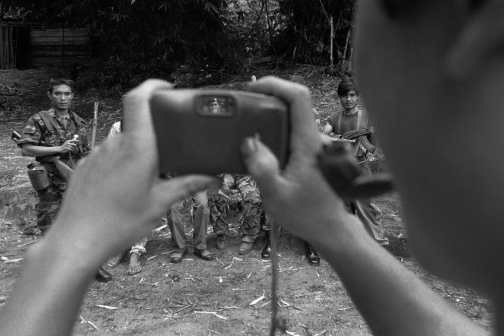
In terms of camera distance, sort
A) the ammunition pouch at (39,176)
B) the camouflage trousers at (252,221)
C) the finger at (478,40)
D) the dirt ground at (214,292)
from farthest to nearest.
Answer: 1. the camouflage trousers at (252,221)
2. the ammunition pouch at (39,176)
3. the dirt ground at (214,292)
4. the finger at (478,40)

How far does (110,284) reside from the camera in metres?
5.14

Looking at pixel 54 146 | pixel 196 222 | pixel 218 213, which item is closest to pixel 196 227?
pixel 196 222

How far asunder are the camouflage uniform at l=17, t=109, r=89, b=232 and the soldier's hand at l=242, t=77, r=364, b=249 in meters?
4.73

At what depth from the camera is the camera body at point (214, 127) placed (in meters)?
1.09

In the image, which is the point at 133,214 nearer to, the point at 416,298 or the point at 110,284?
the point at 416,298

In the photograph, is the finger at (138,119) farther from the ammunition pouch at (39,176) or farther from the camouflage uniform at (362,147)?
the ammunition pouch at (39,176)

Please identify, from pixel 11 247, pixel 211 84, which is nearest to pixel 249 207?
pixel 11 247

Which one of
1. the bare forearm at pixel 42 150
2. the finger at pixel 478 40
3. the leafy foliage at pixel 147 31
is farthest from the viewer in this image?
the leafy foliage at pixel 147 31

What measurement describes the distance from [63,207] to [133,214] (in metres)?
0.12

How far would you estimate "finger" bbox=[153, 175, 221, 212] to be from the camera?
1.02 meters

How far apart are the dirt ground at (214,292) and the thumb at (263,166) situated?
3275 mm

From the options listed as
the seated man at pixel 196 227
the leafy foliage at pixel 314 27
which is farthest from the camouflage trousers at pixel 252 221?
the leafy foliage at pixel 314 27

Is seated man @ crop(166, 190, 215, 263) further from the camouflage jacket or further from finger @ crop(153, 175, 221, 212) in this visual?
finger @ crop(153, 175, 221, 212)

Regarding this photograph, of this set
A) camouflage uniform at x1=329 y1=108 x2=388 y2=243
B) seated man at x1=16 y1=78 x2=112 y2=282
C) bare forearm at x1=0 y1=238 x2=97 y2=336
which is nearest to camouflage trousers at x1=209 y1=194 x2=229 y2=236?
seated man at x1=16 y1=78 x2=112 y2=282
